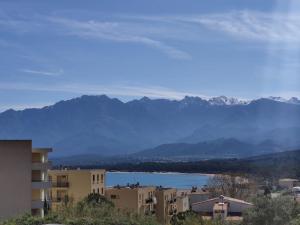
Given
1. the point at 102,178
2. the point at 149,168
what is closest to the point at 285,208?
the point at 102,178

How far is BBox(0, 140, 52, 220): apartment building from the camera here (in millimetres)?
33031

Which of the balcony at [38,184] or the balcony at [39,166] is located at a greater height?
the balcony at [39,166]

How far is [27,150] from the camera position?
34.0 meters

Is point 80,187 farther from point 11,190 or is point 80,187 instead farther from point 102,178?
point 11,190

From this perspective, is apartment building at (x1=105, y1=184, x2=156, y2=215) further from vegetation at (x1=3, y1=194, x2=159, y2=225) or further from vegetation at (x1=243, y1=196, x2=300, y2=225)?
vegetation at (x1=3, y1=194, x2=159, y2=225)

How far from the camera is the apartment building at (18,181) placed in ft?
108

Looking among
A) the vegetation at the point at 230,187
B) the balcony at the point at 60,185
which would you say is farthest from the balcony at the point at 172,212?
the vegetation at the point at 230,187

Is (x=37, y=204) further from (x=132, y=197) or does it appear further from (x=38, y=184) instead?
(x=132, y=197)

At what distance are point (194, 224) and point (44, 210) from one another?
45.0 ft

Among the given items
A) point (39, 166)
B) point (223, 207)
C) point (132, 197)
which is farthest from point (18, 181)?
point (223, 207)

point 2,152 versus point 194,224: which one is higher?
point 2,152

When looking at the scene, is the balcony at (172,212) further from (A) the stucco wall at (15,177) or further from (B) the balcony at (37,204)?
(A) the stucco wall at (15,177)

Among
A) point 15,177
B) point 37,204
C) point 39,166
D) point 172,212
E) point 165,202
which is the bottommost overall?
point 172,212

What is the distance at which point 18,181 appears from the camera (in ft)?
110
